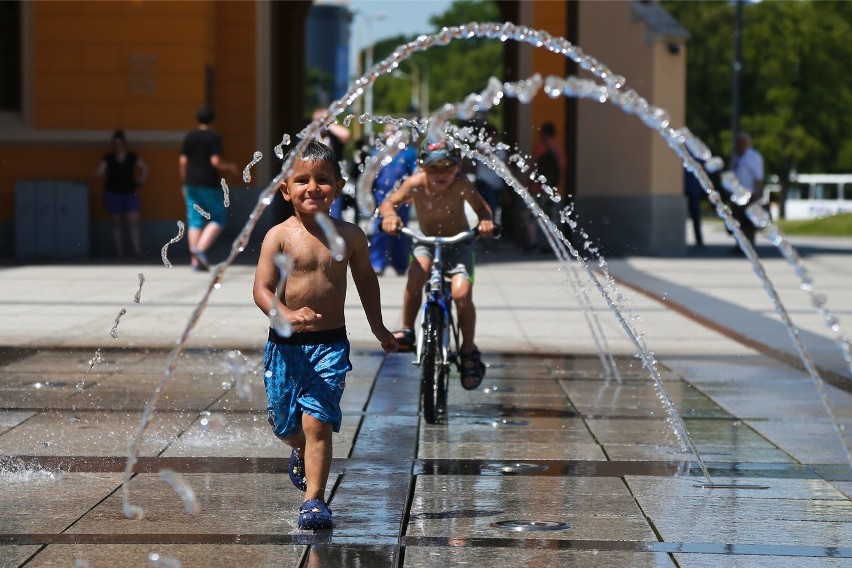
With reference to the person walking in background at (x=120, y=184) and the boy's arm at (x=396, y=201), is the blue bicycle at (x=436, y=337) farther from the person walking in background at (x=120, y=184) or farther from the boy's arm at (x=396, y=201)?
the person walking in background at (x=120, y=184)

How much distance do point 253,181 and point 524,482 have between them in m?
17.2

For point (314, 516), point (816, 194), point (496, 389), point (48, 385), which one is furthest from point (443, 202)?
point (816, 194)

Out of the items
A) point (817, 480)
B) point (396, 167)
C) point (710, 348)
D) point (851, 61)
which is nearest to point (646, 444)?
point (817, 480)

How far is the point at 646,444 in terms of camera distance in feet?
23.3

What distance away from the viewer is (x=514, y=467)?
649 centimetres

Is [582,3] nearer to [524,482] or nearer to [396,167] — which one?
[396,167]

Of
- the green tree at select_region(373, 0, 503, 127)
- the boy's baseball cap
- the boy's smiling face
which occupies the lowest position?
the boy's smiling face

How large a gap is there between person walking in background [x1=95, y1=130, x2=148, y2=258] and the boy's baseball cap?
12.8 metres

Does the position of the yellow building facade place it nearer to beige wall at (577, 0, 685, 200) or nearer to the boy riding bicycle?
beige wall at (577, 0, 685, 200)

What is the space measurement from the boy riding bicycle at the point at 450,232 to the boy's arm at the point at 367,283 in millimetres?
2286

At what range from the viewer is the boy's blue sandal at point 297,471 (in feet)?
18.7

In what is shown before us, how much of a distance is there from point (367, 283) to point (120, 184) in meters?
15.0

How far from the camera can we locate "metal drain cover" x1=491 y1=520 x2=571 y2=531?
5320mm

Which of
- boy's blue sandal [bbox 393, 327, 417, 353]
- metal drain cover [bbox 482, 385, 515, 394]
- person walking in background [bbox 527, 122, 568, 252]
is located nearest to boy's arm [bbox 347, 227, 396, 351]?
boy's blue sandal [bbox 393, 327, 417, 353]
